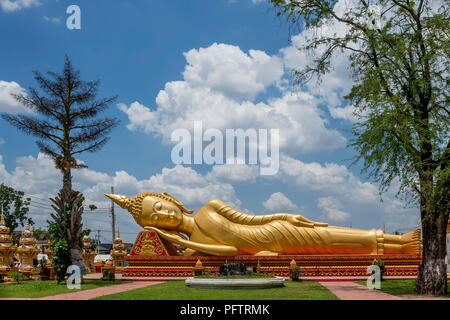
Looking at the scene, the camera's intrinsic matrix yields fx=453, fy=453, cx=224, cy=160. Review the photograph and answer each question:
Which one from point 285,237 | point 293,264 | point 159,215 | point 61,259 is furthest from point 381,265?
point 61,259

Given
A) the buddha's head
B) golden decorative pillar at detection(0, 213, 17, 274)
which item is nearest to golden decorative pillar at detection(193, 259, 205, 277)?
the buddha's head

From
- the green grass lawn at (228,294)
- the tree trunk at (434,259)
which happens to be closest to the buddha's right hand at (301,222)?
the green grass lawn at (228,294)

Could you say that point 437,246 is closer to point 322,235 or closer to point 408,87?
point 408,87

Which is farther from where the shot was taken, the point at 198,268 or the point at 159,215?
the point at 159,215

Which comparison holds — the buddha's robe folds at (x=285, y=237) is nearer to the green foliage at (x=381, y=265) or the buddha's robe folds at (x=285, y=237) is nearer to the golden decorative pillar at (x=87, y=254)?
the green foliage at (x=381, y=265)

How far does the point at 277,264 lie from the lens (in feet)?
62.2

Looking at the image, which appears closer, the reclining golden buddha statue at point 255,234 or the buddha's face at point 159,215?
the reclining golden buddha statue at point 255,234

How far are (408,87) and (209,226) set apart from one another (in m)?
10.1

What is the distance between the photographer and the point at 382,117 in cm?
1320

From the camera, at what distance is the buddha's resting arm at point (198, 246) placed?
19094 mm

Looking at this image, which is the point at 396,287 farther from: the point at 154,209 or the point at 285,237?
the point at 154,209

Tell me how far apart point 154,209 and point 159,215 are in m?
0.35

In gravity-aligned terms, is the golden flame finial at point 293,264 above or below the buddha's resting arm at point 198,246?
below

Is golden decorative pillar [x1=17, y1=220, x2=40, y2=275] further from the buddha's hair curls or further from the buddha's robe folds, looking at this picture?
the buddha's robe folds
